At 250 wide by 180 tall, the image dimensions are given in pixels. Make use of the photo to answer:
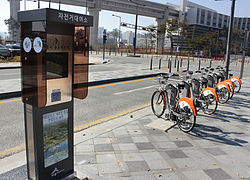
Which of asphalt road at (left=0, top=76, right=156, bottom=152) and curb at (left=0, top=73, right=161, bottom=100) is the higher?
curb at (left=0, top=73, right=161, bottom=100)

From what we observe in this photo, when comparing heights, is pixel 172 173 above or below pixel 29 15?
below

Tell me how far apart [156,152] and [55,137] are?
1875mm

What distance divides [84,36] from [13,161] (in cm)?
224

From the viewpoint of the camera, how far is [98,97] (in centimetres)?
809

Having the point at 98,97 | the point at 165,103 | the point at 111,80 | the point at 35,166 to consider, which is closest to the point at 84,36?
the point at 35,166

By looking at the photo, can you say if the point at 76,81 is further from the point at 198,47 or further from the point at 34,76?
the point at 198,47

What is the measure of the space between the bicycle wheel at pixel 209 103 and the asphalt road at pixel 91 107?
7.05 feet

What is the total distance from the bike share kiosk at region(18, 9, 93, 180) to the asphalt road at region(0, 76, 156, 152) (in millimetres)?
1834

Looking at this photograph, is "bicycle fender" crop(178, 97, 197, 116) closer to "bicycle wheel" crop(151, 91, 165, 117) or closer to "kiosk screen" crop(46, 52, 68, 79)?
"bicycle wheel" crop(151, 91, 165, 117)

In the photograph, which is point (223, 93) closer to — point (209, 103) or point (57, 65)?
point (209, 103)

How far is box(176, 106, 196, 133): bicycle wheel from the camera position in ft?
15.2

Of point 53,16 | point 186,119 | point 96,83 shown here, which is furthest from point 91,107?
point 53,16

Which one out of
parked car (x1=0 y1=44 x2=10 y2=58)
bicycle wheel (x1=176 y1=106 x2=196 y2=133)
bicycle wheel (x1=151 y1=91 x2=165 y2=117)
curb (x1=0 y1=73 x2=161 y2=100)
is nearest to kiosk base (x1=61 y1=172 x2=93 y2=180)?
bicycle wheel (x1=176 y1=106 x2=196 y2=133)

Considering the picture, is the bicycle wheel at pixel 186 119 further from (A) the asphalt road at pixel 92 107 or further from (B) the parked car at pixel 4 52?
(B) the parked car at pixel 4 52
